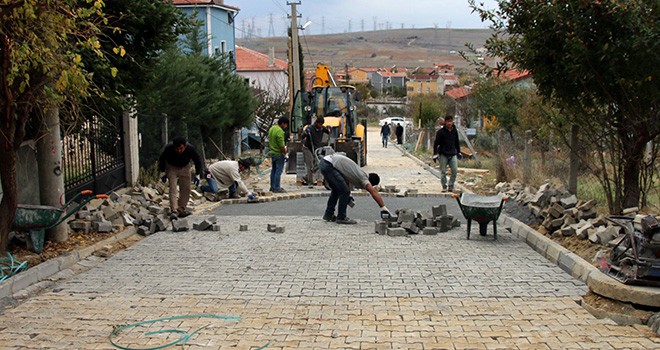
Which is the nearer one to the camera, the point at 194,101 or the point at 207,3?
the point at 194,101

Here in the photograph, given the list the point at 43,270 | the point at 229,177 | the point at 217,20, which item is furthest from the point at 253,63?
the point at 43,270

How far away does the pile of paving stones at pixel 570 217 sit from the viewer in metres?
8.49

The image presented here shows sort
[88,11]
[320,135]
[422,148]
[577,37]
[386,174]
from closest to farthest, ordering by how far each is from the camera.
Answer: [88,11] < [577,37] < [320,135] < [386,174] < [422,148]

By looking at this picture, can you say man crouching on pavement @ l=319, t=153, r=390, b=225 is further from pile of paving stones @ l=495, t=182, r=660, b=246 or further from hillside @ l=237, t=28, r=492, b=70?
hillside @ l=237, t=28, r=492, b=70

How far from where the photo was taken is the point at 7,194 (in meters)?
8.20

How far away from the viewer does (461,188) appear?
1733 centimetres

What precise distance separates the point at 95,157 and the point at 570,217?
9036 millimetres

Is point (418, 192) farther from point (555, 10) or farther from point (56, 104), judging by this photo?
point (56, 104)

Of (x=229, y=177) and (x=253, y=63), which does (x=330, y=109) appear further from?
(x=253, y=63)

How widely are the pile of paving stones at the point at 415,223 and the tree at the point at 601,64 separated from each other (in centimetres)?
253

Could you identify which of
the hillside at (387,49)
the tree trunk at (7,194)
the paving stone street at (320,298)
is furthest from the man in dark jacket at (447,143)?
the hillside at (387,49)

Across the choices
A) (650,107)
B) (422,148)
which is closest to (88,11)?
(650,107)

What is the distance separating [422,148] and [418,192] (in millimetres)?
20290

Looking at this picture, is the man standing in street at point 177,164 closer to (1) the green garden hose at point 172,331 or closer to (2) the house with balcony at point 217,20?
(1) the green garden hose at point 172,331
